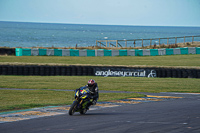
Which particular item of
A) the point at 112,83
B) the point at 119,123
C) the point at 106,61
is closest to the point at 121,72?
the point at 112,83

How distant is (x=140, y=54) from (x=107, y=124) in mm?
32479

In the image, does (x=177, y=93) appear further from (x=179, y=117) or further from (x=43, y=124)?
(x=43, y=124)

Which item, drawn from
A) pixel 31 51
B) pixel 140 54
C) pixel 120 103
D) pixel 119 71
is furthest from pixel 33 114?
pixel 140 54

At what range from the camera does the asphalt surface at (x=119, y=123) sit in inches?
350

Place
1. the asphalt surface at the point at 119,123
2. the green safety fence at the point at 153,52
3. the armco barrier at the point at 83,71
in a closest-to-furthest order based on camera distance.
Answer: the asphalt surface at the point at 119,123
the armco barrier at the point at 83,71
the green safety fence at the point at 153,52

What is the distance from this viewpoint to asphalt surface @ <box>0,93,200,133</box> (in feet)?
29.1

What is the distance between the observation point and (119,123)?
996cm

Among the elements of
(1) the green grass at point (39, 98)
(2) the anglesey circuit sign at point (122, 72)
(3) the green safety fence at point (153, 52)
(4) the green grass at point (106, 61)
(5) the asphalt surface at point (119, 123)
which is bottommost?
(5) the asphalt surface at point (119, 123)

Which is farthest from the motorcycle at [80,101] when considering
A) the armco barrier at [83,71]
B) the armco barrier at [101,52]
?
the armco barrier at [101,52]

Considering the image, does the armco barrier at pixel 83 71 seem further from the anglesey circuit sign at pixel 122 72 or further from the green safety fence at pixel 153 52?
the green safety fence at pixel 153 52

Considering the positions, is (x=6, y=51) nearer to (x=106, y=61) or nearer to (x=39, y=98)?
(x=106, y=61)

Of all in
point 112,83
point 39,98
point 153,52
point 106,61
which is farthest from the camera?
point 153,52

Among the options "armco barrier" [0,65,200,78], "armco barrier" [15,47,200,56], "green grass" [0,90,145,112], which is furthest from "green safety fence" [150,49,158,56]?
"green grass" [0,90,145,112]

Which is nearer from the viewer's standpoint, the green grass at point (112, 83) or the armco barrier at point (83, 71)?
the green grass at point (112, 83)
